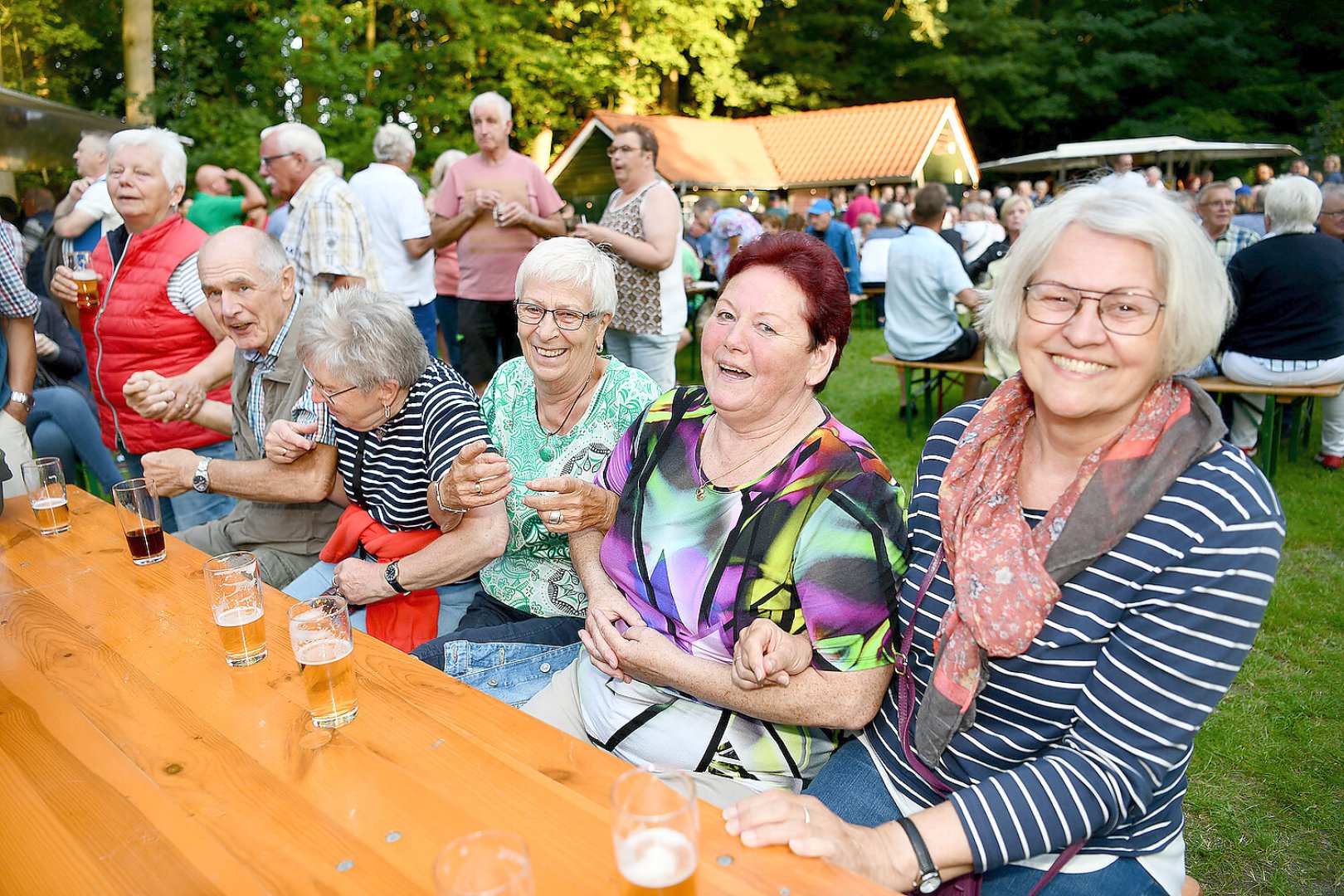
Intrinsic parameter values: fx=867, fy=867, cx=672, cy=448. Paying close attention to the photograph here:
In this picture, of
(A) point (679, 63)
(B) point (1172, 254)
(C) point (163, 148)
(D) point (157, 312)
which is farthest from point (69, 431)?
(A) point (679, 63)

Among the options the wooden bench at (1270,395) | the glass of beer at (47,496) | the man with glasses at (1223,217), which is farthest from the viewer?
the man with glasses at (1223,217)

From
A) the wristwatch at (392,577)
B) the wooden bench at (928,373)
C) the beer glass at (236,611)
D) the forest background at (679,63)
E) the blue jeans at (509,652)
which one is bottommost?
the wooden bench at (928,373)

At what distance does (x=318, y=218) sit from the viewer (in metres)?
4.56

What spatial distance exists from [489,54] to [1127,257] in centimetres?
2080

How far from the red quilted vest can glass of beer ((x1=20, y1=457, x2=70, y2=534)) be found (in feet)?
3.28

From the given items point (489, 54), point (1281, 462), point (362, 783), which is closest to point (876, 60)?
point (489, 54)

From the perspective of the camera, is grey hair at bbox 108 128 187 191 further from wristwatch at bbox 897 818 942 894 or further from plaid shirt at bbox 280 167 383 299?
wristwatch at bbox 897 818 942 894

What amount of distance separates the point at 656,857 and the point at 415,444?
1677 mm

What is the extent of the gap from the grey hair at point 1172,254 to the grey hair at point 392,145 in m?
5.13

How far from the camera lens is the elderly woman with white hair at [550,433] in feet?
7.92

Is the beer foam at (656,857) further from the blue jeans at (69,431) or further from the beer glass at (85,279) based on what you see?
the blue jeans at (69,431)

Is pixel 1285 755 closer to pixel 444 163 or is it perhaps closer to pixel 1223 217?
pixel 1223 217

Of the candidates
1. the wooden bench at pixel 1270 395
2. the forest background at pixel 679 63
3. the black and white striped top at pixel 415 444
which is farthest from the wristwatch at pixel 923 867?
the forest background at pixel 679 63

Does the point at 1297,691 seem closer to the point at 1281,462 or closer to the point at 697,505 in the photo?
the point at 697,505
